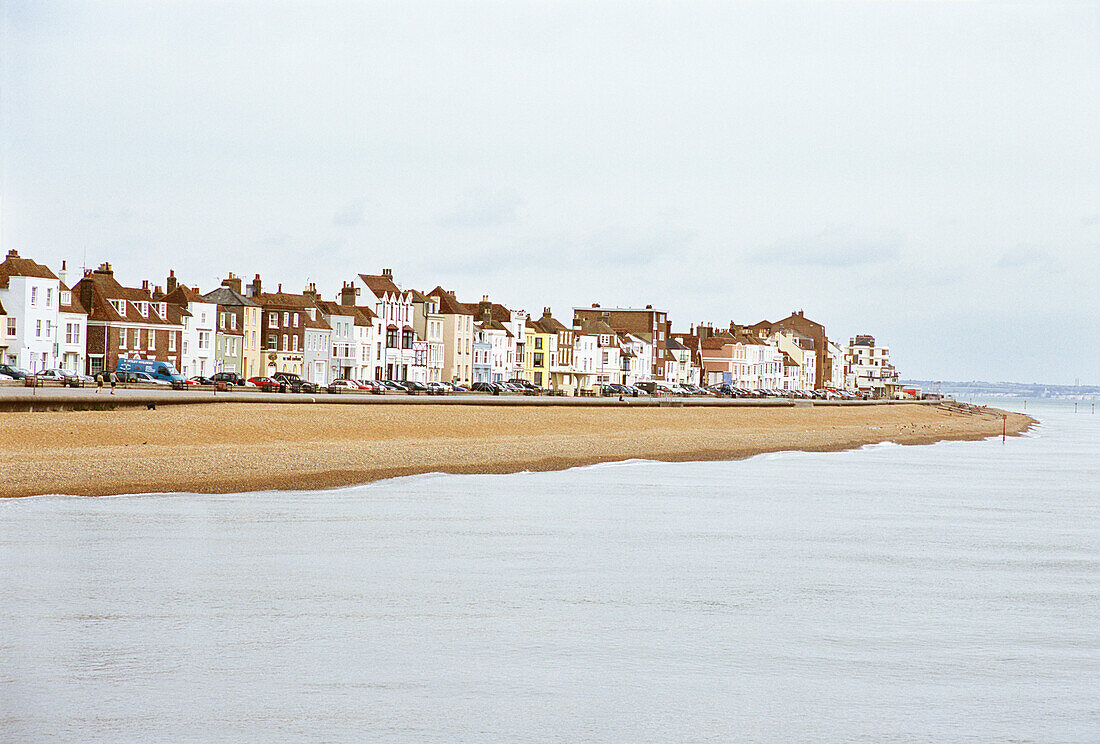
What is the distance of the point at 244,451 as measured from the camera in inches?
1235

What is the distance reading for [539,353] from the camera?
368ft

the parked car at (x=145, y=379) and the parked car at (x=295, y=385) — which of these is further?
the parked car at (x=295, y=385)

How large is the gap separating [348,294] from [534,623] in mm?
81875

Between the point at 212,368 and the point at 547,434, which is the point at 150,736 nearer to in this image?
the point at 547,434

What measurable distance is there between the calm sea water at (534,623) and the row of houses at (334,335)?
1956 inches

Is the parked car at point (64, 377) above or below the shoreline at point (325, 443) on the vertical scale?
above

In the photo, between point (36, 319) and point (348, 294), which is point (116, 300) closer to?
point (36, 319)

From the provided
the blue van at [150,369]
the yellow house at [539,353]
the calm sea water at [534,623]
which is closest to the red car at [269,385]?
the blue van at [150,369]

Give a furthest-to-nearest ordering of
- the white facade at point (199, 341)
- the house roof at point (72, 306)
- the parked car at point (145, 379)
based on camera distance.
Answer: the white facade at point (199, 341) → the house roof at point (72, 306) → the parked car at point (145, 379)

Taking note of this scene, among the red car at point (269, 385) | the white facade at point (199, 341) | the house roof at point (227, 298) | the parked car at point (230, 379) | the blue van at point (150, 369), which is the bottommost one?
the red car at point (269, 385)

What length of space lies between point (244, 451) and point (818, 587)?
17986mm

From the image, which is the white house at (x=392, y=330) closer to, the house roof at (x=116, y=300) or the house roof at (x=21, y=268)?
the house roof at (x=116, y=300)

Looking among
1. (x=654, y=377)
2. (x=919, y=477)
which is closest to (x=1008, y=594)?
(x=919, y=477)

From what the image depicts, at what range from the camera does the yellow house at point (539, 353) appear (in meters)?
111
